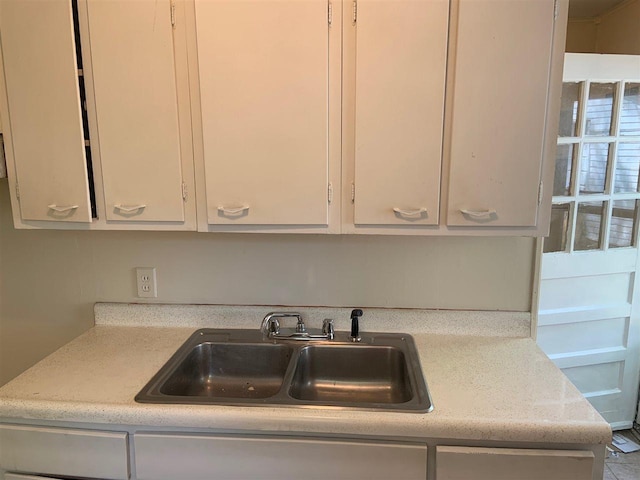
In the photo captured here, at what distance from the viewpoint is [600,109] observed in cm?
229

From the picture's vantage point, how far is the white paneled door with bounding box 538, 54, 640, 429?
7.38ft

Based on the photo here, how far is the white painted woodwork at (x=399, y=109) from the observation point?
121 centimetres

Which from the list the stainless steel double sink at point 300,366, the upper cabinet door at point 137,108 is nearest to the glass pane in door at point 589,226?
the stainless steel double sink at point 300,366

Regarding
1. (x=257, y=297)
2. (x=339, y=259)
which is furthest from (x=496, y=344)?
(x=257, y=297)

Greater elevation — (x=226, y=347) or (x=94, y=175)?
(x=94, y=175)

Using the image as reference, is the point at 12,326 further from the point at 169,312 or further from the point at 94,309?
the point at 169,312

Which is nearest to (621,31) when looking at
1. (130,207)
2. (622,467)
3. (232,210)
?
(622,467)

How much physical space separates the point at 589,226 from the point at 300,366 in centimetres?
187

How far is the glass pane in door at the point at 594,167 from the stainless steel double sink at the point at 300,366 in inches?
58.2

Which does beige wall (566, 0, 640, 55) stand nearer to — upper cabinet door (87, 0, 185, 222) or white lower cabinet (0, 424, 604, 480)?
white lower cabinet (0, 424, 604, 480)

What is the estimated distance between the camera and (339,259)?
5.43 ft

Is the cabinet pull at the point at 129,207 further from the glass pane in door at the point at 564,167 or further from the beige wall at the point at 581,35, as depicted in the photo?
the beige wall at the point at 581,35

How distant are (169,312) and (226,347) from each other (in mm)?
313

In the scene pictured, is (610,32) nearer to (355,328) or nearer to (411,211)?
(411,211)
